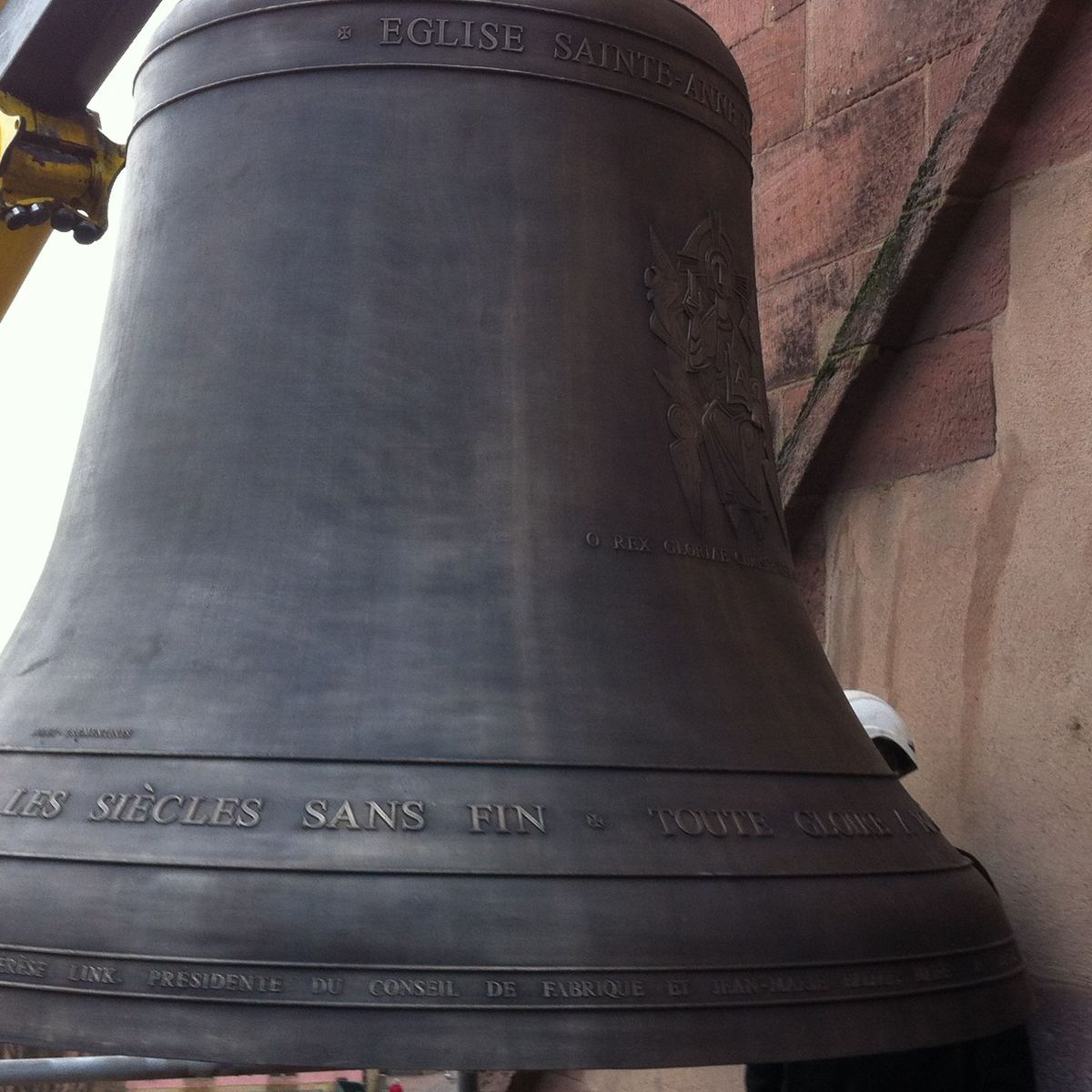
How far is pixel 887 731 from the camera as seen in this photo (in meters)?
2.07

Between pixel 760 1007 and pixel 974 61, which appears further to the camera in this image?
pixel 974 61

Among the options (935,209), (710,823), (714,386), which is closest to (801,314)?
(935,209)

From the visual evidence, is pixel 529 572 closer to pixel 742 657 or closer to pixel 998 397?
pixel 742 657

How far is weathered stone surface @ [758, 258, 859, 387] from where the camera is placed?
2637 millimetres

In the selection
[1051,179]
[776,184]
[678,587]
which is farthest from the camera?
[776,184]

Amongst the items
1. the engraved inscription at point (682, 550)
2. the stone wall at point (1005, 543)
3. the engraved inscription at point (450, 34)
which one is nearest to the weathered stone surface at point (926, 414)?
the stone wall at point (1005, 543)

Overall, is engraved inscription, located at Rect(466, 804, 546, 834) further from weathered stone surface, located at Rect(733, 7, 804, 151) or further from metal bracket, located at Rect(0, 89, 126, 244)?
weathered stone surface, located at Rect(733, 7, 804, 151)

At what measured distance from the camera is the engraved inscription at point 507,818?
1155 millimetres

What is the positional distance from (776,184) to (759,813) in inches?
74.1

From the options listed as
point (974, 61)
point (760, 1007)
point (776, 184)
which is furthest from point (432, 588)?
point (776, 184)

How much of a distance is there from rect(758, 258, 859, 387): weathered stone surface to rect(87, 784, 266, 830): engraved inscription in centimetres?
173

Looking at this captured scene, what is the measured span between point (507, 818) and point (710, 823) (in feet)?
0.58

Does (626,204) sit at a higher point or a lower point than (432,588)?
higher

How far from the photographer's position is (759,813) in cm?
127
